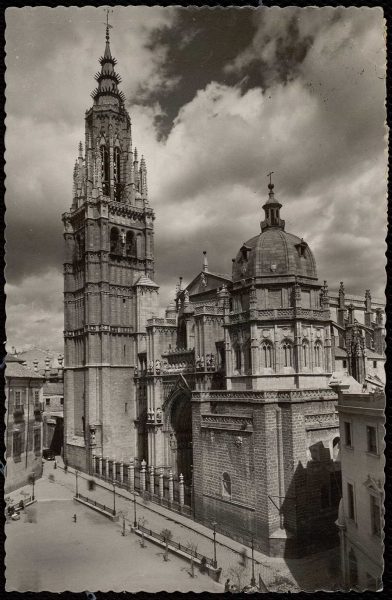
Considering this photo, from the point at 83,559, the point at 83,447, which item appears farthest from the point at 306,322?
the point at 83,447

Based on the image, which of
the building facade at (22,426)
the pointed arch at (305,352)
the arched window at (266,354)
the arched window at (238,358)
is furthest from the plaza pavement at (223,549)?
the pointed arch at (305,352)

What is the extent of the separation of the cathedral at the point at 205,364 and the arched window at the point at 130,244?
0.13 m

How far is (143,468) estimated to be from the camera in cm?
4291

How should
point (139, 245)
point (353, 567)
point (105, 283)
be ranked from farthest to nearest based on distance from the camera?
point (139, 245), point (105, 283), point (353, 567)

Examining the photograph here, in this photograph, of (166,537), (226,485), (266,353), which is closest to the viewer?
(166,537)

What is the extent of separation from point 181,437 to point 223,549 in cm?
1995

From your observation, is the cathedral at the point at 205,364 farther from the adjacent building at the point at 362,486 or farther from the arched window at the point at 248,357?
the adjacent building at the point at 362,486

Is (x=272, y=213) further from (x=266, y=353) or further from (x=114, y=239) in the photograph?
(x=114, y=239)

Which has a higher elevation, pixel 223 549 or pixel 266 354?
pixel 266 354

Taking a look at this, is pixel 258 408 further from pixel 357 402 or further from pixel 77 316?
pixel 77 316

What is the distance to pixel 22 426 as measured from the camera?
1284 inches

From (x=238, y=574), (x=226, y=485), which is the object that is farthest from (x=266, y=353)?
(x=238, y=574)

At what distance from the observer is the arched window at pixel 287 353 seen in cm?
3731

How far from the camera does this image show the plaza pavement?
23.4 m
